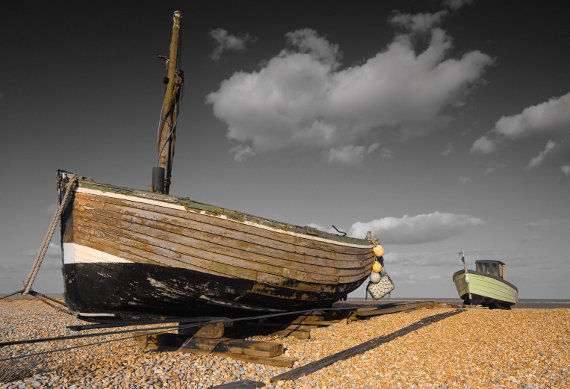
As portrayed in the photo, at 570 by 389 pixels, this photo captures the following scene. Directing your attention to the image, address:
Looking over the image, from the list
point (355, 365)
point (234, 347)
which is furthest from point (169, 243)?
point (355, 365)

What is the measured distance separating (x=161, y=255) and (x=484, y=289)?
1776cm

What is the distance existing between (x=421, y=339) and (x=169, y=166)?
23.9 ft

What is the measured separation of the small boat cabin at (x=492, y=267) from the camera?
2030cm

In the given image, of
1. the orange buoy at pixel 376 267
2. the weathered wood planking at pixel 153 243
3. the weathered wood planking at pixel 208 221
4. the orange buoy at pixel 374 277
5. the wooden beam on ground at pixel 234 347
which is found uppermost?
the weathered wood planking at pixel 208 221

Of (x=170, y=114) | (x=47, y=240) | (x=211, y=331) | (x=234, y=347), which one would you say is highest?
(x=170, y=114)

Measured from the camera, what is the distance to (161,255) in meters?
5.91

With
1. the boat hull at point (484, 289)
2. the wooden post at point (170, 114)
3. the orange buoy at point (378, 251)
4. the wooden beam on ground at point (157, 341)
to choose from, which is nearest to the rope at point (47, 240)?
the wooden beam on ground at point (157, 341)

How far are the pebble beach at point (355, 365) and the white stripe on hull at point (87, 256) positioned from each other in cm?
172

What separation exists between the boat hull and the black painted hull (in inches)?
596

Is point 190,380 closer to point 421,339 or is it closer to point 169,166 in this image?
point 421,339

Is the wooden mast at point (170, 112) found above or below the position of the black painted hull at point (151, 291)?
above

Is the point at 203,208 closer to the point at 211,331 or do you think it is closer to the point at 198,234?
the point at 198,234

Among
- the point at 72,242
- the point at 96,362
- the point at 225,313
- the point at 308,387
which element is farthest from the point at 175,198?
the point at 308,387

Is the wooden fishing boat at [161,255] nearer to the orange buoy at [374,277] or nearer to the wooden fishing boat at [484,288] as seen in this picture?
the orange buoy at [374,277]
